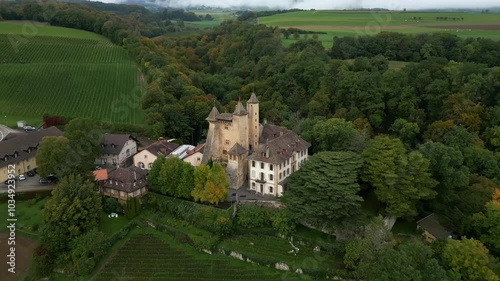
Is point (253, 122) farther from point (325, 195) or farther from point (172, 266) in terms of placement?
point (172, 266)

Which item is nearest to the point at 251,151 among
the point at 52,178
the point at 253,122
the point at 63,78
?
the point at 253,122

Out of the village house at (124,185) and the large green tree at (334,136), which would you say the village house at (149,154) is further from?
the large green tree at (334,136)

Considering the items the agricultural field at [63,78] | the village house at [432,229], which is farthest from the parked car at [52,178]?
the village house at [432,229]

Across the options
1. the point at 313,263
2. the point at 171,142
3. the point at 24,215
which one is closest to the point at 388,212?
the point at 313,263

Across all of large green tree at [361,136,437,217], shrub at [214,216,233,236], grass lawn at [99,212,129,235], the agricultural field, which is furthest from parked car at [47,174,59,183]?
large green tree at [361,136,437,217]

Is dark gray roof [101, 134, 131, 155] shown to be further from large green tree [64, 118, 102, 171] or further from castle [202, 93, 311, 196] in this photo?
castle [202, 93, 311, 196]

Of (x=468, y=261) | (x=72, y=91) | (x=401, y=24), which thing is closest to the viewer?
(x=468, y=261)
